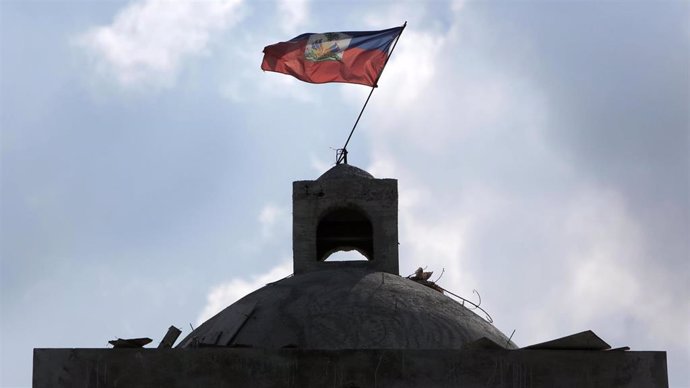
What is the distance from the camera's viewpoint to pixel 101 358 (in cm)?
2953

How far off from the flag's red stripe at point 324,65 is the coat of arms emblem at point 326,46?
0.09m

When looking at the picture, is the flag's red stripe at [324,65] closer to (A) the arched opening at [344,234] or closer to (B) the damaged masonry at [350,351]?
(A) the arched opening at [344,234]

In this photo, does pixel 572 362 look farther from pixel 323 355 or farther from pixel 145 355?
pixel 145 355

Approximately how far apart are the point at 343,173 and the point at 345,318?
528cm

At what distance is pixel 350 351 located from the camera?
29328mm

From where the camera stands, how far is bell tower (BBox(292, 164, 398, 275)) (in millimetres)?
35719

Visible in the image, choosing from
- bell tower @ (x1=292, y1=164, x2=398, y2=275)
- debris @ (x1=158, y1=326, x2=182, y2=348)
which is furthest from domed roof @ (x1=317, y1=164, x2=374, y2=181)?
debris @ (x1=158, y1=326, x2=182, y2=348)

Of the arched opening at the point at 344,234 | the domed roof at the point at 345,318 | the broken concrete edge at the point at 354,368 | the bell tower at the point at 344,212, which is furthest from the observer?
the arched opening at the point at 344,234

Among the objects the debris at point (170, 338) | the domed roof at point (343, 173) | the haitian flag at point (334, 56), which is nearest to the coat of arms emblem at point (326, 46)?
the haitian flag at point (334, 56)

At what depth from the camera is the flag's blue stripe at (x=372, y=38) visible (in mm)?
37250

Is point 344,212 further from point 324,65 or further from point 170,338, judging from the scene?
point 170,338

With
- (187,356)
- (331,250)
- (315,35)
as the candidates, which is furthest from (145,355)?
(315,35)

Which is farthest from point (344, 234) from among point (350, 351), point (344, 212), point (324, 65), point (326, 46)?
point (350, 351)

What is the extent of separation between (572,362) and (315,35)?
34.3 feet
